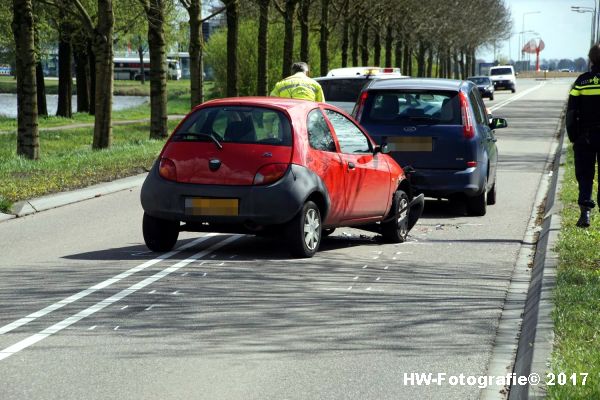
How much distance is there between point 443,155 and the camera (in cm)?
1498

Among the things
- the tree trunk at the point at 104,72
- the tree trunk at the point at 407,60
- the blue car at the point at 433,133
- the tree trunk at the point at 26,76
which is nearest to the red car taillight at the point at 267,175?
the blue car at the point at 433,133

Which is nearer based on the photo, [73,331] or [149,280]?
[73,331]

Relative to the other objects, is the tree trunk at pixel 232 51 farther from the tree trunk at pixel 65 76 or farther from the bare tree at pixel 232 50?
the tree trunk at pixel 65 76

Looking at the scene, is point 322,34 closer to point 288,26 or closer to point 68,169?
point 288,26

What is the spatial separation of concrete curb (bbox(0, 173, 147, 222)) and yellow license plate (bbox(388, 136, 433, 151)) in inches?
170

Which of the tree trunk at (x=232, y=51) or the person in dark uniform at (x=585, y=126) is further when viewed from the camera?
the tree trunk at (x=232, y=51)

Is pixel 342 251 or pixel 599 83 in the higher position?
pixel 599 83

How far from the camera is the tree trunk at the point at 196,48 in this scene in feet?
100

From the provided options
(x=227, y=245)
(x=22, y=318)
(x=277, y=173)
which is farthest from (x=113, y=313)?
(x=227, y=245)

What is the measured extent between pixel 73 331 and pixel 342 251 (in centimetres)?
469

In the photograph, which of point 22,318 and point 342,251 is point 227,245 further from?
point 22,318

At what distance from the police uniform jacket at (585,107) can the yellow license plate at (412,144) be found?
2368 millimetres

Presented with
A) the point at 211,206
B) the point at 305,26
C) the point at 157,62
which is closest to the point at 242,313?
the point at 211,206

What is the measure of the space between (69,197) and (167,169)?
5367mm
